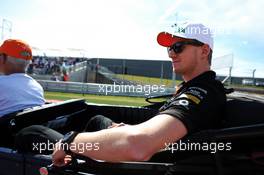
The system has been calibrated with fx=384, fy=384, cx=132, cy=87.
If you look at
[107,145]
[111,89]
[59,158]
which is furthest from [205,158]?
[111,89]

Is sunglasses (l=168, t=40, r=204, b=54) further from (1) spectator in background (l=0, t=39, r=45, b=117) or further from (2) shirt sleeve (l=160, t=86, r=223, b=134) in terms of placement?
(1) spectator in background (l=0, t=39, r=45, b=117)

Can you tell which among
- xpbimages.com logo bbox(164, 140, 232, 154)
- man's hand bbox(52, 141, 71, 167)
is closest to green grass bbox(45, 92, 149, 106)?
man's hand bbox(52, 141, 71, 167)

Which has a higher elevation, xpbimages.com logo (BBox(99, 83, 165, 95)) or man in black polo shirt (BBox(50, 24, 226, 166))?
man in black polo shirt (BBox(50, 24, 226, 166))

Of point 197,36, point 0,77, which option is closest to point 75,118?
point 0,77

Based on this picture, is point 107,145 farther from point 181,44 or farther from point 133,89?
point 133,89

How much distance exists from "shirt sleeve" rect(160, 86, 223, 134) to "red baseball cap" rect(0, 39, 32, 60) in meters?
1.93

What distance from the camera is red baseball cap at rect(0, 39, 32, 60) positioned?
11.6 ft

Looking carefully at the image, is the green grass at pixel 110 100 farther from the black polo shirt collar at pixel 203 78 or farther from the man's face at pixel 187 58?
the black polo shirt collar at pixel 203 78

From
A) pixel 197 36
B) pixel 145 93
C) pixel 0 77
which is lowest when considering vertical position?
pixel 145 93

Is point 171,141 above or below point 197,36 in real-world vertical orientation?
below

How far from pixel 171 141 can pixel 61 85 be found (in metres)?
22.7

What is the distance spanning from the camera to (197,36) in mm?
2531

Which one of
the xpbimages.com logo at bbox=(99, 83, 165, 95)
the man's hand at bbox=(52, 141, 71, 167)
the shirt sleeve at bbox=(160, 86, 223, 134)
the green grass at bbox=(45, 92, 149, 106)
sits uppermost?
the shirt sleeve at bbox=(160, 86, 223, 134)

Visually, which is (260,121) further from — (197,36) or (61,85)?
(61,85)
